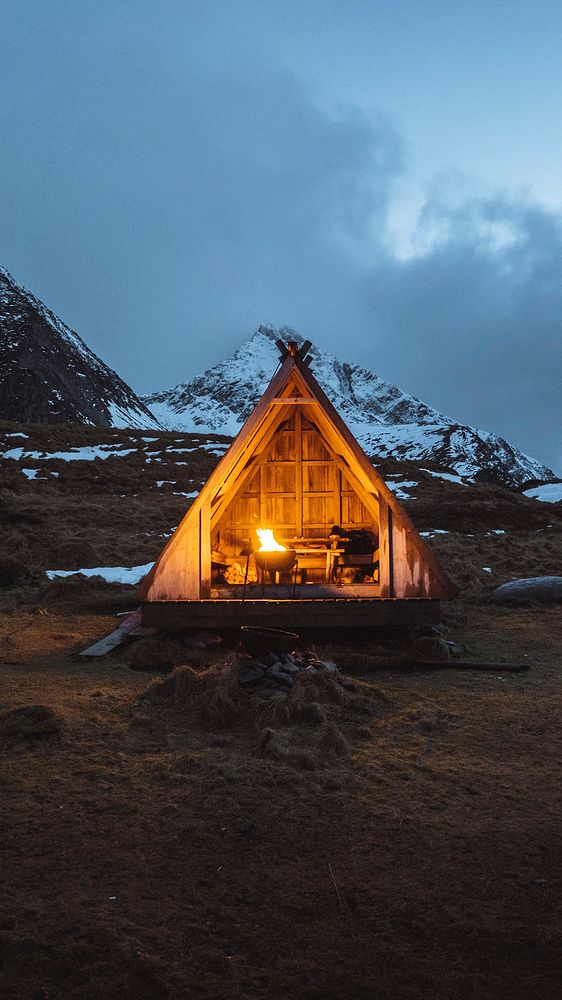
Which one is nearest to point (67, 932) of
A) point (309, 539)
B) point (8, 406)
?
point (309, 539)

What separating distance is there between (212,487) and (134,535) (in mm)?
10841

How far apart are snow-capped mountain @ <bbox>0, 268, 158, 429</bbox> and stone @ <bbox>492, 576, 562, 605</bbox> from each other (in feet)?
259

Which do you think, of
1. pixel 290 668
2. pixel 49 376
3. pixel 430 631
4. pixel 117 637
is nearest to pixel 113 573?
pixel 117 637

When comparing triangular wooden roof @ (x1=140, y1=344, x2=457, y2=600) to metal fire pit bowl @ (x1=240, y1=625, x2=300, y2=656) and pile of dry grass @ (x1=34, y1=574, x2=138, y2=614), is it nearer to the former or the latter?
metal fire pit bowl @ (x1=240, y1=625, x2=300, y2=656)

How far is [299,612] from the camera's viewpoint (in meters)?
8.23

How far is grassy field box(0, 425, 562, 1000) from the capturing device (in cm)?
261

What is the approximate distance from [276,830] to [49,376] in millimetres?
100002

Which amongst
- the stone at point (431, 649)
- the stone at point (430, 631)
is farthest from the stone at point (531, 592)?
the stone at point (431, 649)

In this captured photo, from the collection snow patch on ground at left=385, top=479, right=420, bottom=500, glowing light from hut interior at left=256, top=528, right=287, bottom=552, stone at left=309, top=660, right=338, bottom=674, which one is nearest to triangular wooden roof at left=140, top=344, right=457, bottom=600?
glowing light from hut interior at left=256, top=528, right=287, bottom=552

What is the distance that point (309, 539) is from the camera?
1191 centimetres

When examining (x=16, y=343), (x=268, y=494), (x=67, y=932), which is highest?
(x=16, y=343)

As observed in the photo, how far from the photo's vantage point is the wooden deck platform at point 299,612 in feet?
26.9

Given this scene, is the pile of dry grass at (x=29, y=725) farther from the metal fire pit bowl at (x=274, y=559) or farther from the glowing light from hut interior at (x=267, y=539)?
the glowing light from hut interior at (x=267, y=539)

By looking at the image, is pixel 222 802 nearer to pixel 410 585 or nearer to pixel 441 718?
pixel 441 718
